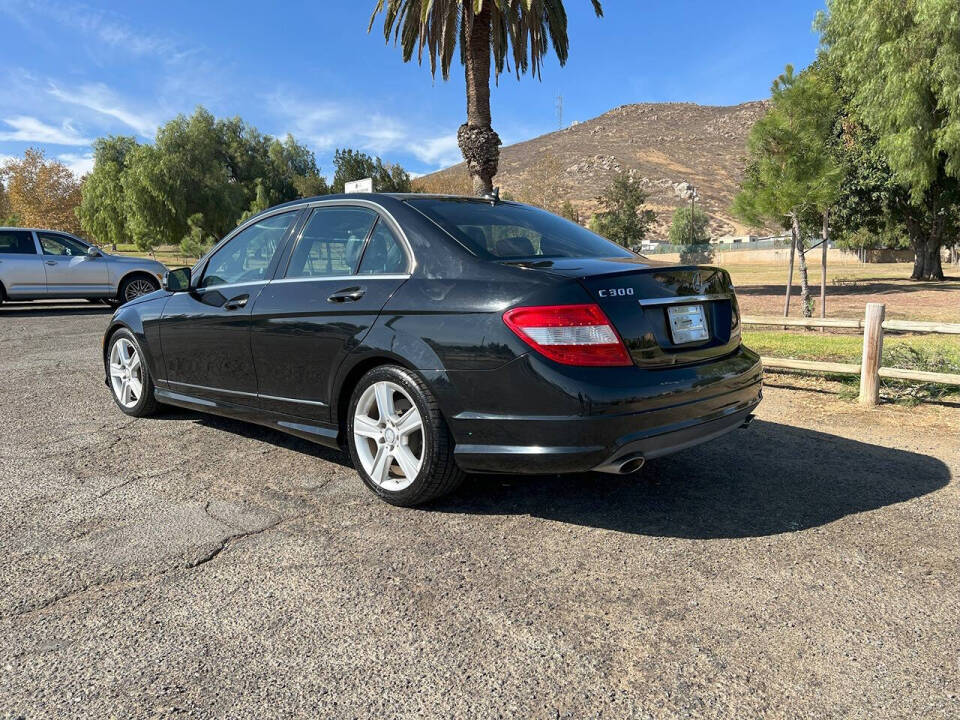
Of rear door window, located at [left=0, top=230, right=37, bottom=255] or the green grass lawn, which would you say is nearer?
the green grass lawn

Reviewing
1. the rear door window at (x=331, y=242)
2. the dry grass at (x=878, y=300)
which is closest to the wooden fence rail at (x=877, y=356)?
the rear door window at (x=331, y=242)

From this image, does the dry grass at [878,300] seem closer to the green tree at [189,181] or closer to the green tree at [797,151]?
the green tree at [797,151]

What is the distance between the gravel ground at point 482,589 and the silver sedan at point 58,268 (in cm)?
1164

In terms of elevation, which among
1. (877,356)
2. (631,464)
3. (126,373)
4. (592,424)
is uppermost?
(592,424)

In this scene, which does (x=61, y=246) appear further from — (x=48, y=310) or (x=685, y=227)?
(x=685, y=227)

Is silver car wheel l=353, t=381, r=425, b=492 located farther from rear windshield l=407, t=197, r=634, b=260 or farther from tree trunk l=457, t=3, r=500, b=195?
tree trunk l=457, t=3, r=500, b=195

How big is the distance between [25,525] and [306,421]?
1412 millimetres

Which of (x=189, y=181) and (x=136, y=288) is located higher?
(x=189, y=181)

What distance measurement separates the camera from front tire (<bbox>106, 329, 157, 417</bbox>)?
5379 mm

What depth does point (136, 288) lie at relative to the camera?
1532cm

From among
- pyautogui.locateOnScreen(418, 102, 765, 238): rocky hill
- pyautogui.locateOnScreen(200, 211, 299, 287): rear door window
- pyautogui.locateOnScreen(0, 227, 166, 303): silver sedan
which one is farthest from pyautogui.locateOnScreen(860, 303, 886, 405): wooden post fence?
pyautogui.locateOnScreen(418, 102, 765, 238): rocky hill

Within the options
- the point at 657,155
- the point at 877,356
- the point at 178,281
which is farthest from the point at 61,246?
the point at 657,155

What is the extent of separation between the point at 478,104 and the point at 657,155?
132 metres

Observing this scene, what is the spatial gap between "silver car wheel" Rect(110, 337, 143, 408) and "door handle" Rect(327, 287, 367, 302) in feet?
8.04
